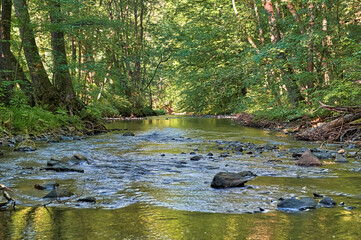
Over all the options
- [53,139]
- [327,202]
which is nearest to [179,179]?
[327,202]

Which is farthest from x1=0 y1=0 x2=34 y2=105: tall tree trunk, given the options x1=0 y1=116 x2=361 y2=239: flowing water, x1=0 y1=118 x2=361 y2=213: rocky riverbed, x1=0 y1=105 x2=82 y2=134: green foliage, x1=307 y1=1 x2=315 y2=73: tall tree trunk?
x1=307 y1=1 x2=315 y2=73: tall tree trunk

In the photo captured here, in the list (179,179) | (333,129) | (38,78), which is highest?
(38,78)

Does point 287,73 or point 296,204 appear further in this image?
point 287,73

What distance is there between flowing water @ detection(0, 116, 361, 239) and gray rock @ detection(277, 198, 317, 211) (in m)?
0.08

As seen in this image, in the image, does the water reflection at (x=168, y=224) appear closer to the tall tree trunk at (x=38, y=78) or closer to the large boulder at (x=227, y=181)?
the large boulder at (x=227, y=181)

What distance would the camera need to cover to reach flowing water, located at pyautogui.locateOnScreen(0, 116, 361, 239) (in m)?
2.34

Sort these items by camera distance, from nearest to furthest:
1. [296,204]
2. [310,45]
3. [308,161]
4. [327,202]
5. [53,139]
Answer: [296,204], [327,202], [308,161], [53,139], [310,45]

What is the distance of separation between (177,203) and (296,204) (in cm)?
109

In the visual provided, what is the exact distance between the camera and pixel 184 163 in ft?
19.0

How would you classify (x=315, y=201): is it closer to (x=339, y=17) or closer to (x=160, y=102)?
(x=339, y=17)

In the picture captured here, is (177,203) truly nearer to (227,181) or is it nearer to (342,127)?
(227,181)

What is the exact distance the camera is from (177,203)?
3188 millimetres

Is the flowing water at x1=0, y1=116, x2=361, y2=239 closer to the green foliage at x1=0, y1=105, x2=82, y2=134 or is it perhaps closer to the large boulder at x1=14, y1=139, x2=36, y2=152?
the large boulder at x1=14, y1=139, x2=36, y2=152

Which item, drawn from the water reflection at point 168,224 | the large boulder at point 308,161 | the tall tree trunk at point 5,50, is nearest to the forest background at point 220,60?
the tall tree trunk at point 5,50
